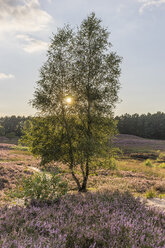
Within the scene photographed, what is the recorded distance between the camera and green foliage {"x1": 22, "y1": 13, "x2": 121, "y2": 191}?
13.8 metres

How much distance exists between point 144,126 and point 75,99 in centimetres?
12082

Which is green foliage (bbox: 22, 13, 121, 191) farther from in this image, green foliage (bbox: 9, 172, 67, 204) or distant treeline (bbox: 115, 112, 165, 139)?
distant treeline (bbox: 115, 112, 165, 139)

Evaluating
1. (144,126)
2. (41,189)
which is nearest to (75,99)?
(41,189)

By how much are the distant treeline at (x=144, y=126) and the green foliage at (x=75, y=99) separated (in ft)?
373

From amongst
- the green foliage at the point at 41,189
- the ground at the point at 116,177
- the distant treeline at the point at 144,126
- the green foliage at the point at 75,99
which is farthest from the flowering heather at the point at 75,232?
the distant treeline at the point at 144,126

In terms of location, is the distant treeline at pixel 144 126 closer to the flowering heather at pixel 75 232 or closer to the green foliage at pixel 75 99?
the green foliage at pixel 75 99

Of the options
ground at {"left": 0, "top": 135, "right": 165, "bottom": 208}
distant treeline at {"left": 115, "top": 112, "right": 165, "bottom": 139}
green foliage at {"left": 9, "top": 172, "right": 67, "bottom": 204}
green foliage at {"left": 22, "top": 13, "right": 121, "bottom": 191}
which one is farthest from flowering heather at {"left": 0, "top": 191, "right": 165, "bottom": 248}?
distant treeline at {"left": 115, "top": 112, "right": 165, "bottom": 139}

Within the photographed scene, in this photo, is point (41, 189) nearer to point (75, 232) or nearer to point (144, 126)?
point (75, 232)

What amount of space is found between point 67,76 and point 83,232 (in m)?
11.7

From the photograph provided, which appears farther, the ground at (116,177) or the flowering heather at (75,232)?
the ground at (116,177)

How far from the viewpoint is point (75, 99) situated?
46.3 feet

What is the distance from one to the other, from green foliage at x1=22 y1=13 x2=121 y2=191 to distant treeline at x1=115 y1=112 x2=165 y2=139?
114m

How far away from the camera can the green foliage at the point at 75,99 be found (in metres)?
13.8

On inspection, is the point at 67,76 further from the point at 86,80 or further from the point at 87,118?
the point at 87,118
